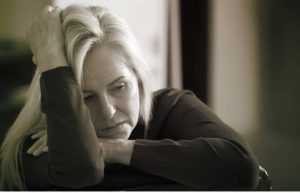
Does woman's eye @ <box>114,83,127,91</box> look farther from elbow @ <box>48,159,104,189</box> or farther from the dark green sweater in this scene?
elbow @ <box>48,159,104,189</box>

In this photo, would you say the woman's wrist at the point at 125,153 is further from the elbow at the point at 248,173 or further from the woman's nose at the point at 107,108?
the elbow at the point at 248,173

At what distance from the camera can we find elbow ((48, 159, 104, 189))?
1340 mm

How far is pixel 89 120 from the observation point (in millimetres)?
1348

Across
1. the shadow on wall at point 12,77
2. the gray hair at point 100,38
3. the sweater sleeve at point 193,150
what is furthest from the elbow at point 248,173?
the shadow on wall at point 12,77

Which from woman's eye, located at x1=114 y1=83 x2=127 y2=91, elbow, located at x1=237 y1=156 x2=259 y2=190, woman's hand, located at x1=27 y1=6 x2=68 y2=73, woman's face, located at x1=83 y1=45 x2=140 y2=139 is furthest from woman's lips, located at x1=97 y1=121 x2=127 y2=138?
elbow, located at x1=237 y1=156 x2=259 y2=190

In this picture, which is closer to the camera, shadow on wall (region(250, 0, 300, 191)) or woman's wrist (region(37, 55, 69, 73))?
woman's wrist (region(37, 55, 69, 73))

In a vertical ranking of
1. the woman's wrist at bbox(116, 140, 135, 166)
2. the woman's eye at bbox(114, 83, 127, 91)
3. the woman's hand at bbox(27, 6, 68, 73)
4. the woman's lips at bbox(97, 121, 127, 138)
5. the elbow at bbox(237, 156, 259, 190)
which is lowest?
the elbow at bbox(237, 156, 259, 190)

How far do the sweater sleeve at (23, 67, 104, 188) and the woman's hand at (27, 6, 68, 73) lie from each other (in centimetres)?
3

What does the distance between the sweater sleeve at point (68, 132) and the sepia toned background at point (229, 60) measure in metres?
0.13

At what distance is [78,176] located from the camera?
1348mm

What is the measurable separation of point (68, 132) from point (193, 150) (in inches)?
14.4

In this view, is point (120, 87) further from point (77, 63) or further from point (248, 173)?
point (248, 173)

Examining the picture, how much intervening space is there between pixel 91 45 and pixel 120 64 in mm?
102

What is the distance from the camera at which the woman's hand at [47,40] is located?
1.35 meters
